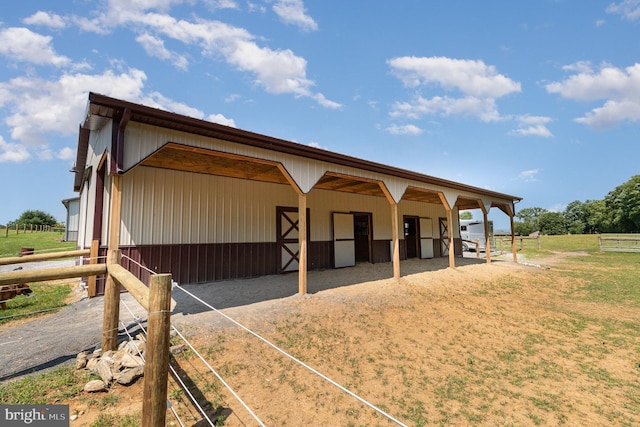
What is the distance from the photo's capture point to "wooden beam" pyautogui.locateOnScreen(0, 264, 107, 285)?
2.50 meters

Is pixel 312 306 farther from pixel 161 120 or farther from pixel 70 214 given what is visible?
pixel 70 214

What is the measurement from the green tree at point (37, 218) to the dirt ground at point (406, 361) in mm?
46535

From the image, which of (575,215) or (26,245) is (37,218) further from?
(575,215)

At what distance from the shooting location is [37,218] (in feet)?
123

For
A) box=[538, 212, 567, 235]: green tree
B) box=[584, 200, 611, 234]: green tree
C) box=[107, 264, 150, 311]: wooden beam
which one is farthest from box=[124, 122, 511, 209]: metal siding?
box=[538, 212, 567, 235]: green tree

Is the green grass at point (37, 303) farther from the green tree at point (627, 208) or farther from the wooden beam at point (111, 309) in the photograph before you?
the green tree at point (627, 208)

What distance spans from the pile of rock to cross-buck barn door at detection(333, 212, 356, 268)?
7.77 metres

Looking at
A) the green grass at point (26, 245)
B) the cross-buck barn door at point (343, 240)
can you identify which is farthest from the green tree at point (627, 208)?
the green grass at point (26, 245)

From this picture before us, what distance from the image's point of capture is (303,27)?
1070cm

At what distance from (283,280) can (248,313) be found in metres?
2.94

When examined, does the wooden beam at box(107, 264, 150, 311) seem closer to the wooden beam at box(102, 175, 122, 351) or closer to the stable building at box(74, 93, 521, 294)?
the wooden beam at box(102, 175, 122, 351)

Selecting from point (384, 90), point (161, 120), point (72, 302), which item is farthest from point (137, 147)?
point (384, 90)

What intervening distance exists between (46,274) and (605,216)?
2478 inches

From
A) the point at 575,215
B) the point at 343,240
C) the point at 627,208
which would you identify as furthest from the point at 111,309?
the point at 575,215
